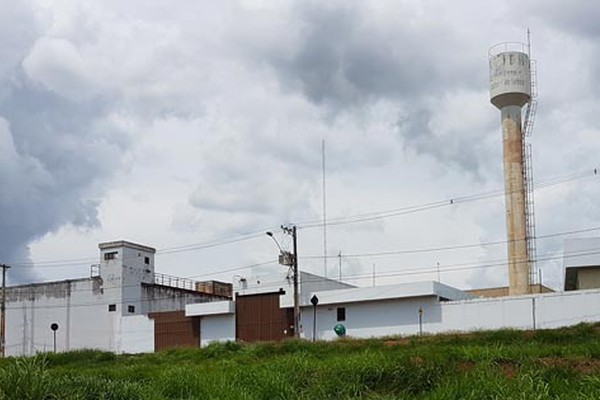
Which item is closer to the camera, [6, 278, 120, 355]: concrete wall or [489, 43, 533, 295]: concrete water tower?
[489, 43, 533, 295]: concrete water tower

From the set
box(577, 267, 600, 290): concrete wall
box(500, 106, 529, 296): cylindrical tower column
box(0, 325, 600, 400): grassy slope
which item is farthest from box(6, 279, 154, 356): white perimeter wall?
box(0, 325, 600, 400): grassy slope

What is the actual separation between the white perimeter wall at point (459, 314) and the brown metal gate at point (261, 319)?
3.79 feet

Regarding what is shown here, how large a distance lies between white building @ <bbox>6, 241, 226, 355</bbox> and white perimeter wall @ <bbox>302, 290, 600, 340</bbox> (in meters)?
11.9

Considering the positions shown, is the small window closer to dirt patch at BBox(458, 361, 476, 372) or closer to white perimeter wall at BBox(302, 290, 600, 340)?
white perimeter wall at BBox(302, 290, 600, 340)

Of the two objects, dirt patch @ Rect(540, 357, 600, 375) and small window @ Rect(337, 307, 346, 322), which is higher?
small window @ Rect(337, 307, 346, 322)

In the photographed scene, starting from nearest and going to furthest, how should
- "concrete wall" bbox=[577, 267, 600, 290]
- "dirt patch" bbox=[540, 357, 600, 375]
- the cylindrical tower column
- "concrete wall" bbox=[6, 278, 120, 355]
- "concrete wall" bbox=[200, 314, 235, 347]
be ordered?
"dirt patch" bbox=[540, 357, 600, 375]
"concrete wall" bbox=[577, 267, 600, 290]
the cylindrical tower column
"concrete wall" bbox=[200, 314, 235, 347]
"concrete wall" bbox=[6, 278, 120, 355]

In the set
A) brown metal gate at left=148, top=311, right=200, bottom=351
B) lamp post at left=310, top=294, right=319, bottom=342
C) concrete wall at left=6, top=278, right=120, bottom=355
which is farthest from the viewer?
concrete wall at left=6, top=278, right=120, bottom=355

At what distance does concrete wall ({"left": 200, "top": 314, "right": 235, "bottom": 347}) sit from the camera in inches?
1718

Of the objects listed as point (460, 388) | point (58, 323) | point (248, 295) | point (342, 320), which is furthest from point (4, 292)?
point (460, 388)

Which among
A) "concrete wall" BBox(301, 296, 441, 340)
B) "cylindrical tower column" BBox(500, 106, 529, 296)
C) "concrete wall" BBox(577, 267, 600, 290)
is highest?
"cylindrical tower column" BBox(500, 106, 529, 296)

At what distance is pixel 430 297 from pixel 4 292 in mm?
26088

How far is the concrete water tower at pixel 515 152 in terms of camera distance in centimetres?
A: 4144

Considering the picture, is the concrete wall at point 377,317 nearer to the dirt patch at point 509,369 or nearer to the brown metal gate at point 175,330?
the brown metal gate at point 175,330

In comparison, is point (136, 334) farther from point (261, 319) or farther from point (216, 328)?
point (261, 319)
